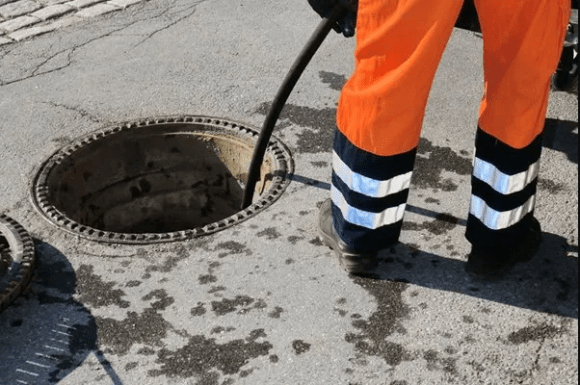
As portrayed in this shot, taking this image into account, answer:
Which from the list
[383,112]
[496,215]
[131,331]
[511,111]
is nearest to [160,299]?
[131,331]

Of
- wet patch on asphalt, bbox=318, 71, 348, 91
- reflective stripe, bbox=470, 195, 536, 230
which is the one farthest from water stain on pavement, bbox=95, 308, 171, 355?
wet patch on asphalt, bbox=318, 71, 348, 91

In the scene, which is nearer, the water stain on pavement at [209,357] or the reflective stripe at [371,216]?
the water stain on pavement at [209,357]

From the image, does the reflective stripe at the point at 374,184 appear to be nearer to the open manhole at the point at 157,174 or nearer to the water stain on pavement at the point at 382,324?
the water stain on pavement at the point at 382,324

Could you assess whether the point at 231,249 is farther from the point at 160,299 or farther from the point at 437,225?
the point at 437,225

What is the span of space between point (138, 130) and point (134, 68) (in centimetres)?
76

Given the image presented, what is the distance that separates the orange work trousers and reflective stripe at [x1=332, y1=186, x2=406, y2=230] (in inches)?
10.5

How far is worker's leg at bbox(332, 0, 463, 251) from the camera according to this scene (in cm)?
303

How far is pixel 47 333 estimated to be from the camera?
3400 mm

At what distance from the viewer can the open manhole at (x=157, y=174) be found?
4445 millimetres

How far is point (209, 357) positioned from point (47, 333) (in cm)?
59

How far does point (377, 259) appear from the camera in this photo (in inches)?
146

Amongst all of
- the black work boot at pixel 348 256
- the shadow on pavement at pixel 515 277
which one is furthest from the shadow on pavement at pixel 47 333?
the shadow on pavement at pixel 515 277

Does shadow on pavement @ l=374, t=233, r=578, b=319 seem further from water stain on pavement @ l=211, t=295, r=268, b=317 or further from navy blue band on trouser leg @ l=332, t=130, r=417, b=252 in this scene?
water stain on pavement @ l=211, t=295, r=268, b=317

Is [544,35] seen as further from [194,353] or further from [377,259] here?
[194,353]
